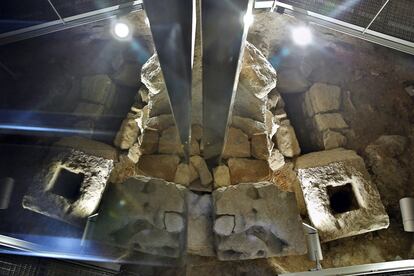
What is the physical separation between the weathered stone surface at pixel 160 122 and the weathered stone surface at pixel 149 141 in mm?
48

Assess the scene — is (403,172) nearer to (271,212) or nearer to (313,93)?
(313,93)

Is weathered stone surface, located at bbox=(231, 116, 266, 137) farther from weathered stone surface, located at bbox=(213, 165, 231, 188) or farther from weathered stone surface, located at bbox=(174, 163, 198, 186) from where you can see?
weathered stone surface, located at bbox=(174, 163, 198, 186)

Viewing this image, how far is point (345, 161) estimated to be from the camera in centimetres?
256

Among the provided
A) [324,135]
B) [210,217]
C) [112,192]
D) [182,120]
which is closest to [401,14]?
[324,135]

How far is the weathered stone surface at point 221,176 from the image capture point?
8.02 feet

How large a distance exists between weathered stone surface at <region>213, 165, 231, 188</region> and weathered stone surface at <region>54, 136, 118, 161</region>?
995mm

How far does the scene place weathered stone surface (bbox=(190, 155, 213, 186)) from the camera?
8.13 ft

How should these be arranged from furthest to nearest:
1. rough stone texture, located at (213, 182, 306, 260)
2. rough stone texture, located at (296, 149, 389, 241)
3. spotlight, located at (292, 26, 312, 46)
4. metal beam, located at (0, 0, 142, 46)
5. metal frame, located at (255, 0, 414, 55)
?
spotlight, located at (292, 26, 312, 46)
metal beam, located at (0, 0, 142, 46)
metal frame, located at (255, 0, 414, 55)
rough stone texture, located at (296, 149, 389, 241)
rough stone texture, located at (213, 182, 306, 260)

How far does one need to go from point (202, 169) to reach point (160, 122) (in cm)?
63

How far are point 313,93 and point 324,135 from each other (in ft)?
1.91

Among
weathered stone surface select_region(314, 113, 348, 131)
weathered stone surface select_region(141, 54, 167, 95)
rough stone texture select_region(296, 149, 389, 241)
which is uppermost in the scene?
weathered stone surface select_region(141, 54, 167, 95)

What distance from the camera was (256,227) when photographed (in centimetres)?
209

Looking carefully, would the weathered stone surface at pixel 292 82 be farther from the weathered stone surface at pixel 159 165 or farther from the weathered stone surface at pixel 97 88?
the weathered stone surface at pixel 97 88

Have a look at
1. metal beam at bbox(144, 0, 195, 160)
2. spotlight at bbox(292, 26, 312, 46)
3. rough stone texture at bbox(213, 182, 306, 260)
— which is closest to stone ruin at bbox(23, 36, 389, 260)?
rough stone texture at bbox(213, 182, 306, 260)
